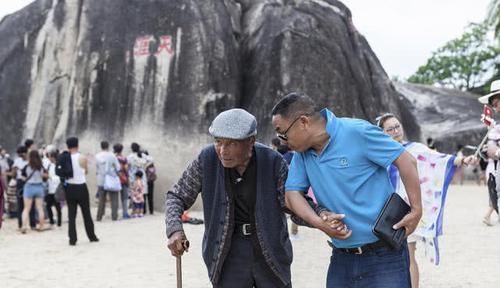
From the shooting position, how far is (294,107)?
2840mm

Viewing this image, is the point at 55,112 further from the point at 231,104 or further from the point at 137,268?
the point at 137,268

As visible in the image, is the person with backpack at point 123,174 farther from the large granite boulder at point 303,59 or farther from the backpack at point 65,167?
the large granite boulder at point 303,59

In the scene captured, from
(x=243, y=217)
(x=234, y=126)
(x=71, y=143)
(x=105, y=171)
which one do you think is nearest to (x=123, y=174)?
(x=105, y=171)

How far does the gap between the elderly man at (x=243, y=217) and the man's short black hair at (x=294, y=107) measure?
0.23 m

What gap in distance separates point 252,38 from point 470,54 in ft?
85.7

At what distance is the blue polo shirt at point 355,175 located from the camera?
2787mm

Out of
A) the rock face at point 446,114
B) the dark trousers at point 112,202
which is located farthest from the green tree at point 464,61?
the dark trousers at point 112,202

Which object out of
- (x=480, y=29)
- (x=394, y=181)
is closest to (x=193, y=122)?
(x=394, y=181)

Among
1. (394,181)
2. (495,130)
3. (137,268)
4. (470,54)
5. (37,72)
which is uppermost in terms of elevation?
(470,54)

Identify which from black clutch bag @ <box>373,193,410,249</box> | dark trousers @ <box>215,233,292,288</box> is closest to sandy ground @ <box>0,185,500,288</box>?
dark trousers @ <box>215,233,292,288</box>

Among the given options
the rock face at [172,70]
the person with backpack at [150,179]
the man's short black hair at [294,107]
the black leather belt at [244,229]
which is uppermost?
the rock face at [172,70]

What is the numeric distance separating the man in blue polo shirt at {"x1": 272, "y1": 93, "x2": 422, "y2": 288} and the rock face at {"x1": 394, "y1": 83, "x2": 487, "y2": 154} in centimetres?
2376

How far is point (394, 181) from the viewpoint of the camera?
14.5 feet

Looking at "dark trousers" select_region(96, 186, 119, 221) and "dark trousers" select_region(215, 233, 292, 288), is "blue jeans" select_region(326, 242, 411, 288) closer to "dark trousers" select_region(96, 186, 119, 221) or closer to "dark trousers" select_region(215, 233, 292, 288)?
"dark trousers" select_region(215, 233, 292, 288)
